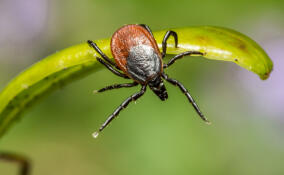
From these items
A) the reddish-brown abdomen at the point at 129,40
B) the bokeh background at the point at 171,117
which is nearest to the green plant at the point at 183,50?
the reddish-brown abdomen at the point at 129,40

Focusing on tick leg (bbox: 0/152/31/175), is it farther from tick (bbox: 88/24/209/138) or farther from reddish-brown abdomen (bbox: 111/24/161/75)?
reddish-brown abdomen (bbox: 111/24/161/75)

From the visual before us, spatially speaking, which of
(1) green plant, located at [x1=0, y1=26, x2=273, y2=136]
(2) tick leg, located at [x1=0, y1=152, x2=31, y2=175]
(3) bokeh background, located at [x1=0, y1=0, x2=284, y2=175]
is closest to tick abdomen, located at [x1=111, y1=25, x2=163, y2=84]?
(1) green plant, located at [x1=0, y1=26, x2=273, y2=136]

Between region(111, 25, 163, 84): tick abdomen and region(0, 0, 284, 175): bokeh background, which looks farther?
region(0, 0, 284, 175): bokeh background

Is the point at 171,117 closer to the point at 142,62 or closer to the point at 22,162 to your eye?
the point at 142,62

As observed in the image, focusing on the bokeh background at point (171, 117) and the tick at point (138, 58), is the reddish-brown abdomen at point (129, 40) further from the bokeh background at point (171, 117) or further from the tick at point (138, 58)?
the bokeh background at point (171, 117)

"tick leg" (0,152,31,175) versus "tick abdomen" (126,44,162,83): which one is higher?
"tick abdomen" (126,44,162,83)

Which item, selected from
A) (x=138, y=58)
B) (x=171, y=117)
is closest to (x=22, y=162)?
(x=138, y=58)

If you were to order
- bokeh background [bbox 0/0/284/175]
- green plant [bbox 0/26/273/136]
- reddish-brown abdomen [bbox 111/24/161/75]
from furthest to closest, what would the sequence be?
bokeh background [bbox 0/0/284/175]
reddish-brown abdomen [bbox 111/24/161/75]
green plant [bbox 0/26/273/136]
